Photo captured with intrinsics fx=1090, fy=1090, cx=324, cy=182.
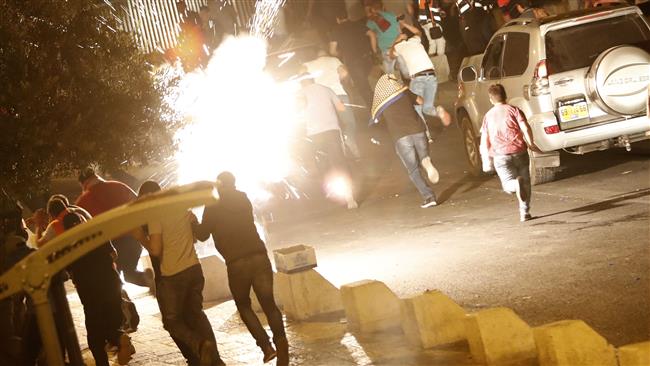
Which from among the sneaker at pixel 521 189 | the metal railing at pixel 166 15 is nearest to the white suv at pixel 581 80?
the sneaker at pixel 521 189

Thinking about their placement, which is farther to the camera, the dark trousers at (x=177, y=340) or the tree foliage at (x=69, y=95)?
the tree foliage at (x=69, y=95)

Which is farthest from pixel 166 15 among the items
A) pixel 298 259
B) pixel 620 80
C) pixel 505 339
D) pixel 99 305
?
pixel 505 339

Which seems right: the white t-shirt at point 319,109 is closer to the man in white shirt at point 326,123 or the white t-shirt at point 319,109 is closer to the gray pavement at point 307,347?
the man in white shirt at point 326,123

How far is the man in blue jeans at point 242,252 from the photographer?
9.12 meters

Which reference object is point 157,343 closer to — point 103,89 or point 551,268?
point 103,89

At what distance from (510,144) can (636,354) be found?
6.38 m

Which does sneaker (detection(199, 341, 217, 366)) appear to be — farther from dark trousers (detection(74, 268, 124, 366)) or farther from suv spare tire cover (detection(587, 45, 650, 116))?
suv spare tire cover (detection(587, 45, 650, 116))

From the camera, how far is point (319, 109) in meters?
16.4

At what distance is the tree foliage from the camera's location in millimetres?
10352

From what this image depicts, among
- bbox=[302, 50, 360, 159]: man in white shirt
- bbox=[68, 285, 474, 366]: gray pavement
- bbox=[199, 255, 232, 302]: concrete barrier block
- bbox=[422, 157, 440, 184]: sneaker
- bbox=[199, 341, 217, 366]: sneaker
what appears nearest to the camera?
bbox=[68, 285, 474, 366]: gray pavement

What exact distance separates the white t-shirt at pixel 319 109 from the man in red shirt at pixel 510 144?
3.94m

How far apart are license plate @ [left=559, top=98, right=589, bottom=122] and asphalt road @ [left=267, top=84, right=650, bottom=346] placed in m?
0.94

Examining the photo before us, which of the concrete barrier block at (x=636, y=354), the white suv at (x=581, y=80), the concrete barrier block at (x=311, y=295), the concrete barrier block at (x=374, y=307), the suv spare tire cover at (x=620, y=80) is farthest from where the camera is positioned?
the white suv at (x=581, y=80)

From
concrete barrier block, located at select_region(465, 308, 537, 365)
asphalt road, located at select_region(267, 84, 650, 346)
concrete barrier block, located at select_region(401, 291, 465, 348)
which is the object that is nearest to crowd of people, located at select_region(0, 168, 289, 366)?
concrete barrier block, located at select_region(401, 291, 465, 348)
